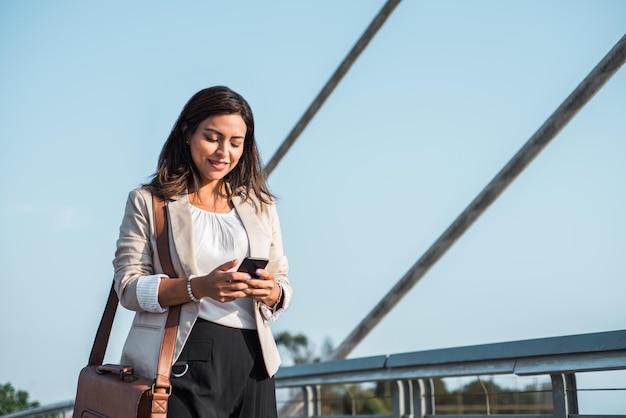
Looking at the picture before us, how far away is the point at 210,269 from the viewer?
2789 millimetres

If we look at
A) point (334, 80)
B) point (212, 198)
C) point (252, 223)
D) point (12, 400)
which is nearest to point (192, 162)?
point (212, 198)

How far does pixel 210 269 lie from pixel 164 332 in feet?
0.81

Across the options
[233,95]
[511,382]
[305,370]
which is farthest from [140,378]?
[305,370]

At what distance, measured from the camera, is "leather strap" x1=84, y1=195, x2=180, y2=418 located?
8.48ft

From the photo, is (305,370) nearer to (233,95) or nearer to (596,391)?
(596,391)

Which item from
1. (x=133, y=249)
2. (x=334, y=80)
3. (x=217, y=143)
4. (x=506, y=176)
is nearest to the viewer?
(x=133, y=249)

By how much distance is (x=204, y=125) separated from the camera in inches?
113

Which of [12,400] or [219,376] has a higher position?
[12,400]

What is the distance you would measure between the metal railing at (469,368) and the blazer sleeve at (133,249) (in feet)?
5.46

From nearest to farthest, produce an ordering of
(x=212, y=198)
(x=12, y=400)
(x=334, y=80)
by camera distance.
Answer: (x=212, y=198)
(x=334, y=80)
(x=12, y=400)

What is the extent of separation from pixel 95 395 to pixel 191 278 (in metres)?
0.55

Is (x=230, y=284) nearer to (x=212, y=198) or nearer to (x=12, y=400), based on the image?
(x=212, y=198)

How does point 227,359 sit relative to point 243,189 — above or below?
below

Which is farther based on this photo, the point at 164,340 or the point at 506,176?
the point at 506,176
